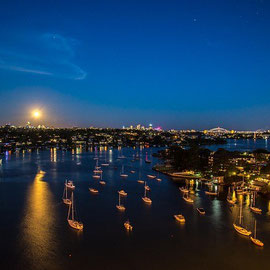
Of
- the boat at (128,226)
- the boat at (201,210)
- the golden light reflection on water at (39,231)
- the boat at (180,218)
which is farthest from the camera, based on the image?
the boat at (201,210)

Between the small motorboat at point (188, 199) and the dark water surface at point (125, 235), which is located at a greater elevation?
the small motorboat at point (188, 199)

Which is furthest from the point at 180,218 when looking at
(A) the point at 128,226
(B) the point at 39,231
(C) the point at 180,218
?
(B) the point at 39,231

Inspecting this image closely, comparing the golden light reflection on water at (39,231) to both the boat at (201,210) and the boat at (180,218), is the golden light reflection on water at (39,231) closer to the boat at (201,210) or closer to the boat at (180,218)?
the boat at (180,218)

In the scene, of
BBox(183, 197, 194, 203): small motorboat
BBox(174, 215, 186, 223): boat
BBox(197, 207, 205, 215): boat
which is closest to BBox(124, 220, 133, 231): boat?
BBox(174, 215, 186, 223): boat

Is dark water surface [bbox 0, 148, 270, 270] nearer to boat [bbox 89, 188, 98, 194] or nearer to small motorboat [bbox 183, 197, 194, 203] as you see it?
small motorboat [bbox 183, 197, 194, 203]

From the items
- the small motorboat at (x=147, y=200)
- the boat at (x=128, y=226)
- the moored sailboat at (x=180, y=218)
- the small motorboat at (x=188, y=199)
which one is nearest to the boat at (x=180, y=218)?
the moored sailboat at (x=180, y=218)

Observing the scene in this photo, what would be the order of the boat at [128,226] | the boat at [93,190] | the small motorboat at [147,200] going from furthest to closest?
the boat at [93,190] → the small motorboat at [147,200] → the boat at [128,226]

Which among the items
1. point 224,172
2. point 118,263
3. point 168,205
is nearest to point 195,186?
point 224,172

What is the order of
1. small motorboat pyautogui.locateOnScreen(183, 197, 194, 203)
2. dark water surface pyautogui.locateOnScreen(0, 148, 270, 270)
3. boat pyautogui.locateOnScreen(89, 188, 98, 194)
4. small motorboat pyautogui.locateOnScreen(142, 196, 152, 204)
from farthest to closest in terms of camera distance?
boat pyautogui.locateOnScreen(89, 188, 98, 194) → small motorboat pyautogui.locateOnScreen(183, 197, 194, 203) → small motorboat pyautogui.locateOnScreen(142, 196, 152, 204) → dark water surface pyautogui.locateOnScreen(0, 148, 270, 270)

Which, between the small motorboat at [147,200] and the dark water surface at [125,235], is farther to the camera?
the small motorboat at [147,200]

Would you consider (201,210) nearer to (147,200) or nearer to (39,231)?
(147,200)
